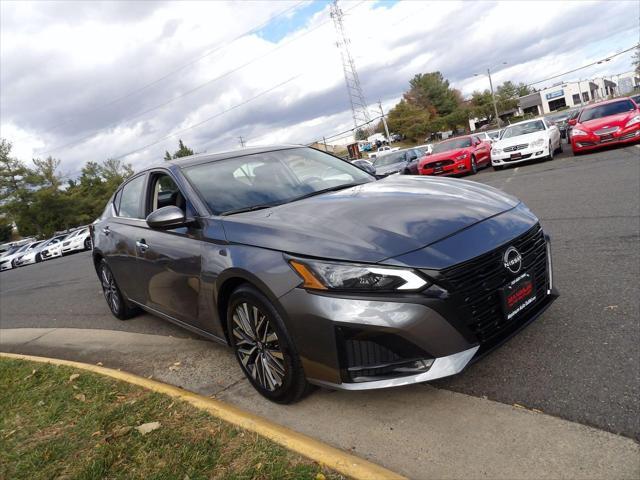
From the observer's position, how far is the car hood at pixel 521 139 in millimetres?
15438

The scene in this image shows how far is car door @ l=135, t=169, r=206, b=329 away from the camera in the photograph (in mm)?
3396

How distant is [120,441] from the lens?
9.39ft

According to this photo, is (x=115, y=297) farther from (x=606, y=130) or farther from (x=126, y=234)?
(x=606, y=130)

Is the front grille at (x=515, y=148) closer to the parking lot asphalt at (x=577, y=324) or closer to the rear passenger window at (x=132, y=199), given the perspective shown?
the parking lot asphalt at (x=577, y=324)

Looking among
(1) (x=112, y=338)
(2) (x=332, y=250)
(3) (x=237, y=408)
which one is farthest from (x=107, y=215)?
(2) (x=332, y=250)

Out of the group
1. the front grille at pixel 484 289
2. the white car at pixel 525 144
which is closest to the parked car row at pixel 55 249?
the white car at pixel 525 144

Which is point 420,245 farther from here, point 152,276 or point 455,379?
point 152,276

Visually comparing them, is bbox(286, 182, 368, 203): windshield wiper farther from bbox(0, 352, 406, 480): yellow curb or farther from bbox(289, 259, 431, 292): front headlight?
bbox(0, 352, 406, 480): yellow curb

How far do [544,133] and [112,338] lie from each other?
1459cm

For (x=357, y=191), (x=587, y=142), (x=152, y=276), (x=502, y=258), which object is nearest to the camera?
(x=502, y=258)

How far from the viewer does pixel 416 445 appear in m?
2.47

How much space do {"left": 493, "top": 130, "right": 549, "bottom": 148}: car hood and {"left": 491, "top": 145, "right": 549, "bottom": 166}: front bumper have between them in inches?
10.6

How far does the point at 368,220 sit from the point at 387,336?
691mm

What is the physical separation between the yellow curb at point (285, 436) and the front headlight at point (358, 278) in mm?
799
